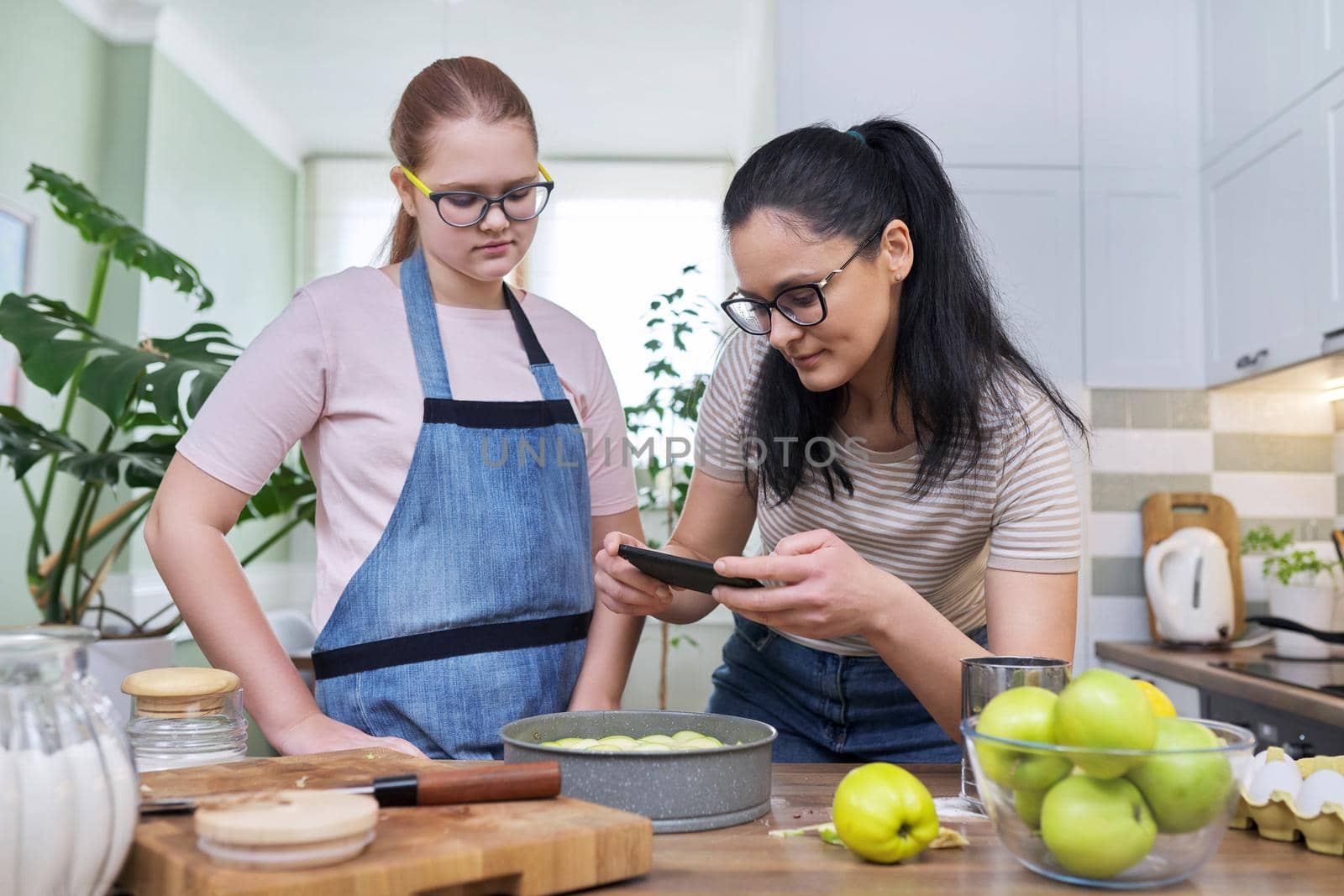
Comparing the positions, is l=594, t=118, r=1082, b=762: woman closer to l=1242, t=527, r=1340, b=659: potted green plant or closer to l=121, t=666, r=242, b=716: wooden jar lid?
l=121, t=666, r=242, b=716: wooden jar lid

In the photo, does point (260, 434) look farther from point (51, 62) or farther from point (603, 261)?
point (603, 261)

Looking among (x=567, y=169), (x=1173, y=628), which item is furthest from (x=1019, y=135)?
(x=567, y=169)

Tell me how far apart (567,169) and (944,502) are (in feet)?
15.9

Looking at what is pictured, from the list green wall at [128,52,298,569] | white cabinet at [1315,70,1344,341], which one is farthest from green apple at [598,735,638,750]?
green wall at [128,52,298,569]

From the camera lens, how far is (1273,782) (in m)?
0.89

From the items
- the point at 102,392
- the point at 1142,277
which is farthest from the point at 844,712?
the point at 1142,277

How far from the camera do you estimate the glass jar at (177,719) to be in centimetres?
99

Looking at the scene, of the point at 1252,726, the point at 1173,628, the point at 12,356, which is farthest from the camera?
the point at 12,356

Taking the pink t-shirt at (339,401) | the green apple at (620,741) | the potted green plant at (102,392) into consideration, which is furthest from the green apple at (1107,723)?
the potted green plant at (102,392)

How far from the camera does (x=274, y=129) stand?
18.6 feet

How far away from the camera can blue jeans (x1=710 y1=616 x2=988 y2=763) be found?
4.92 feet

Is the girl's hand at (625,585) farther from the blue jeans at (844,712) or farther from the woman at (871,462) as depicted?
the blue jeans at (844,712)

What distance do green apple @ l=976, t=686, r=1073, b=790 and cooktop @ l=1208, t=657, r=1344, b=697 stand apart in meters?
1.61

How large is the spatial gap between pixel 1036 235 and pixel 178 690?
8.80 ft
